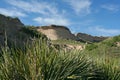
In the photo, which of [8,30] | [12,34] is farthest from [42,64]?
[8,30]

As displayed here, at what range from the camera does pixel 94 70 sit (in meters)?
7.88

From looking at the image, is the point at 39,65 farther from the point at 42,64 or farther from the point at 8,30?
the point at 8,30

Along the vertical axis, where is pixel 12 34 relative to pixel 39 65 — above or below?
above

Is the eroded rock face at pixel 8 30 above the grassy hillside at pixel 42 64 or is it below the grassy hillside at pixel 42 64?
above

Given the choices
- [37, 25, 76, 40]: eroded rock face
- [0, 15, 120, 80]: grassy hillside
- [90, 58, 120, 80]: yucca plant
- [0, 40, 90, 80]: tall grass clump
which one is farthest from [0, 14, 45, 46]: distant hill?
[37, 25, 76, 40]: eroded rock face

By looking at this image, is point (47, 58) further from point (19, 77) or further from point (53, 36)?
point (53, 36)

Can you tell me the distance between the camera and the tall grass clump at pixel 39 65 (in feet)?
22.4

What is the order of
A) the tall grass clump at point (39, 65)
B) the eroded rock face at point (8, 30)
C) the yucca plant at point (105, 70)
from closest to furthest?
1. the tall grass clump at point (39, 65)
2. the yucca plant at point (105, 70)
3. the eroded rock face at point (8, 30)

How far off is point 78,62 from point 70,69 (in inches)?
13.4

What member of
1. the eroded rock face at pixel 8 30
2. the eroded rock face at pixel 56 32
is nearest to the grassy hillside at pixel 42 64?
the eroded rock face at pixel 8 30

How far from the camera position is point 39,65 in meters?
6.87

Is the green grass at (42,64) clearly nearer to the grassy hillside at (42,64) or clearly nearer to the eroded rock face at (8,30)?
the grassy hillside at (42,64)

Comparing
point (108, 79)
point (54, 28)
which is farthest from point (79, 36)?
point (108, 79)

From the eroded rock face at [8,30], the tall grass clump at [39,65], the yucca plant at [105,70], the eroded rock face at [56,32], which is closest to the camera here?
the tall grass clump at [39,65]
